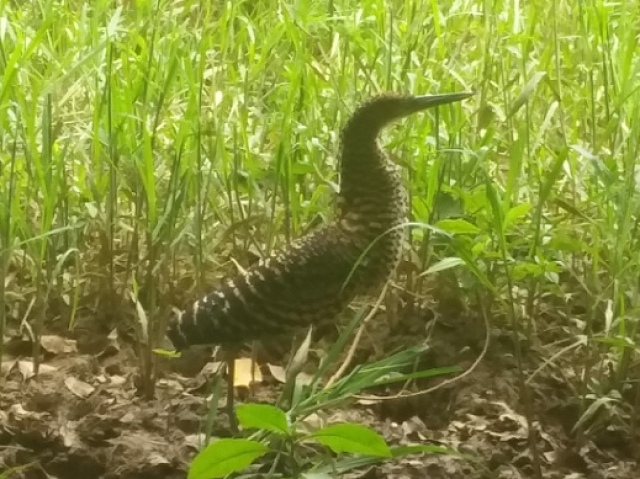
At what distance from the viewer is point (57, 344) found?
1.47 m

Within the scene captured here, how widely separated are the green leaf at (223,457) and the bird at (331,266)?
267 mm

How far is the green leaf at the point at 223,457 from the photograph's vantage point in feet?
3.30

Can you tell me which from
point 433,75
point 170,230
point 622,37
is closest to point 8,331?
point 170,230

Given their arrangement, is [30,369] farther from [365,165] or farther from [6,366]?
[365,165]

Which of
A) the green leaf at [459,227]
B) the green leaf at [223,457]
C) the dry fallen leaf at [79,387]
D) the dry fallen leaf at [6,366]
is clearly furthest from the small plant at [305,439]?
the dry fallen leaf at [6,366]

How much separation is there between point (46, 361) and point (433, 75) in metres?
0.77

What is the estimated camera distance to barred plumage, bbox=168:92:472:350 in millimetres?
1289

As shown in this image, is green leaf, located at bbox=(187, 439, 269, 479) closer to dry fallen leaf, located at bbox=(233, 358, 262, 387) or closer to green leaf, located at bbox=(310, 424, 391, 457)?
green leaf, located at bbox=(310, 424, 391, 457)

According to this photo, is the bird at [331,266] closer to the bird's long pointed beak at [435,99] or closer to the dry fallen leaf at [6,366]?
the bird's long pointed beak at [435,99]

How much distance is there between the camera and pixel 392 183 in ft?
4.36

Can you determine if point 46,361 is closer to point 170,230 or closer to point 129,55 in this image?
point 170,230

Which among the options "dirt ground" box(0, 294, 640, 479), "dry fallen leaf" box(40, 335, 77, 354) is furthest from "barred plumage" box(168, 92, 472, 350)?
"dry fallen leaf" box(40, 335, 77, 354)

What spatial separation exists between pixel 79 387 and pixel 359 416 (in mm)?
374

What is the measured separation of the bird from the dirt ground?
104 mm
